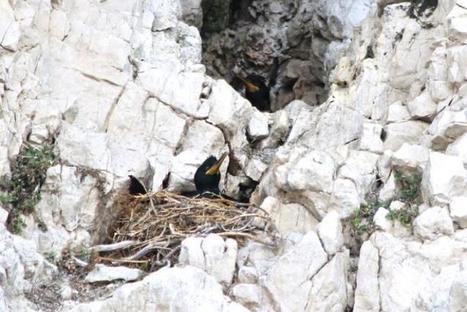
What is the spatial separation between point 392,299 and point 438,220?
86 centimetres

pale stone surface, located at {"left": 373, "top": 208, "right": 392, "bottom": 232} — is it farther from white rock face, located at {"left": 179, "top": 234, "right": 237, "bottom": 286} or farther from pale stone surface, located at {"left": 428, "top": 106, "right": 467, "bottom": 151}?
white rock face, located at {"left": 179, "top": 234, "right": 237, "bottom": 286}

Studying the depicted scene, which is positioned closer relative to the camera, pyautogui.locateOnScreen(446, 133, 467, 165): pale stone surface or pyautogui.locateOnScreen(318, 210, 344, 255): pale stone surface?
pyautogui.locateOnScreen(318, 210, 344, 255): pale stone surface

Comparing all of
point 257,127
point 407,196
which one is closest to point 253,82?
point 257,127

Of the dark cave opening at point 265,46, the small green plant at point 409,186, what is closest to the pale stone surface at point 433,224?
the small green plant at point 409,186

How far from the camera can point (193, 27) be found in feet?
51.3

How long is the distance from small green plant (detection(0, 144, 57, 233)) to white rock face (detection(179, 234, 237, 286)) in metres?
1.56

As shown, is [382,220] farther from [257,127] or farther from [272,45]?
[272,45]

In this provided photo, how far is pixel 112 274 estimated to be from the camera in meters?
12.0

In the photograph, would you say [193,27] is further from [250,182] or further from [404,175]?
[404,175]

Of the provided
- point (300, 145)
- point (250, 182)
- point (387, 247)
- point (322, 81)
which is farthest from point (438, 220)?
point (322, 81)

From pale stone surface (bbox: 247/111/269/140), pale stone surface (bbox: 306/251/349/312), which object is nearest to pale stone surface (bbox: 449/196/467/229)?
pale stone surface (bbox: 306/251/349/312)

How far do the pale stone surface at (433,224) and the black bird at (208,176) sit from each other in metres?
2.75

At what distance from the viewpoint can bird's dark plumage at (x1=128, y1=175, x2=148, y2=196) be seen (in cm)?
1320

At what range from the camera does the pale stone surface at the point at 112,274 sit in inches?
472
